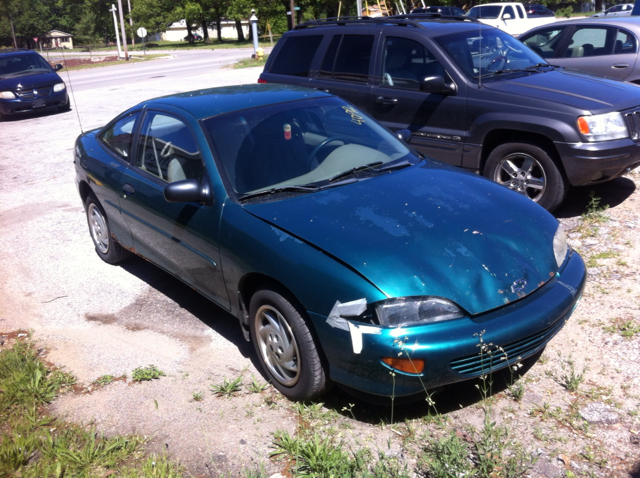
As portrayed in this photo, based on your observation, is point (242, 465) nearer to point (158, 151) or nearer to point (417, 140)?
point (158, 151)

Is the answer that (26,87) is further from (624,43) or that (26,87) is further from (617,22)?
(624,43)

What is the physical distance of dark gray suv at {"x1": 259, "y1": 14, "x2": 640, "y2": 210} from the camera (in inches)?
226

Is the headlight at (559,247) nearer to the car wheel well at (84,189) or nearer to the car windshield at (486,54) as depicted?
the car windshield at (486,54)

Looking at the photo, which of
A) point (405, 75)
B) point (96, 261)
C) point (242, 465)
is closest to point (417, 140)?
point (405, 75)

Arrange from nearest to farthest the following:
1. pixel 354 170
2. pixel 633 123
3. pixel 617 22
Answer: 1. pixel 354 170
2. pixel 633 123
3. pixel 617 22

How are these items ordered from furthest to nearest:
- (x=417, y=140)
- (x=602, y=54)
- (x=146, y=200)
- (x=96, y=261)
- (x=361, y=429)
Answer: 1. (x=602, y=54)
2. (x=417, y=140)
3. (x=96, y=261)
4. (x=146, y=200)
5. (x=361, y=429)

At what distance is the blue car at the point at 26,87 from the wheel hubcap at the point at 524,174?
1380 centimetres

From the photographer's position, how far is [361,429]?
3.31 m

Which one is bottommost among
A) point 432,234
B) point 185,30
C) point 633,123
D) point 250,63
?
point 250,63

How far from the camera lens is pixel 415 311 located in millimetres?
3041

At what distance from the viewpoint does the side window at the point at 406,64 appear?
664cm

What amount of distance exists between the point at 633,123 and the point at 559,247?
294 cm

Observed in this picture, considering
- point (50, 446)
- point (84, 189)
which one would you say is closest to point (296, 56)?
point (84, 189)

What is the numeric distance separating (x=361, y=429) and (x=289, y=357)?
0.56 metres
